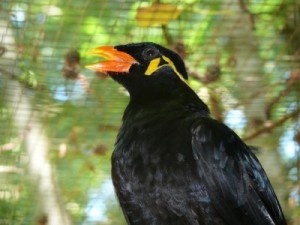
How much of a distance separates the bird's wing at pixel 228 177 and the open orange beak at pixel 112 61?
16.7 inches

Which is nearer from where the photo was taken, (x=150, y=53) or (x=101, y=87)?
(x=150, y=53)

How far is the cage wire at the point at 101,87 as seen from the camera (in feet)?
11.5

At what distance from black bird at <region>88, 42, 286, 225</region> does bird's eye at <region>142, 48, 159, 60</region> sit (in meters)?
0.18

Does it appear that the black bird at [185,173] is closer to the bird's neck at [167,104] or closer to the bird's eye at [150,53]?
the bird's neck at [167,104]

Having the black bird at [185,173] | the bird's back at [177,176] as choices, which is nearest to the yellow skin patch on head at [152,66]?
the black bird at [185,173]

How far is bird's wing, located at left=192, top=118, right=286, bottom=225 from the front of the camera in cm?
237

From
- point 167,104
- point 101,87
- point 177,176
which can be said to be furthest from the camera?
point 101,87

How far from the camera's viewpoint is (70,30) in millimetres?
3564

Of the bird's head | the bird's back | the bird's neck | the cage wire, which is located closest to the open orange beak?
the bird's head

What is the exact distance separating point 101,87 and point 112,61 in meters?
1.12

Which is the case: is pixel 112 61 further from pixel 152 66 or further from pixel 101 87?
pixel 101 87

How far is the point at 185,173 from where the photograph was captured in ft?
7.68

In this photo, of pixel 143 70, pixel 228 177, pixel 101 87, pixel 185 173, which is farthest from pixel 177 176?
pixel 101 87

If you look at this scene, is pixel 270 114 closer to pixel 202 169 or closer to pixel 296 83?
pixel 296 83
